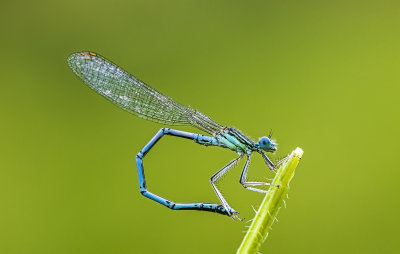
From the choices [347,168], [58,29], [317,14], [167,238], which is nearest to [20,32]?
[58,29]

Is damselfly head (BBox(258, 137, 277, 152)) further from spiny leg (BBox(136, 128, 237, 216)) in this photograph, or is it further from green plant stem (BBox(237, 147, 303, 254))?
green plant stem (BBox(237, 147, 303, 254))

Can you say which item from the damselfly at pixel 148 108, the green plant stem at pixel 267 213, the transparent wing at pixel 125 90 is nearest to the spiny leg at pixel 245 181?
the damselfly at pixel 148 108

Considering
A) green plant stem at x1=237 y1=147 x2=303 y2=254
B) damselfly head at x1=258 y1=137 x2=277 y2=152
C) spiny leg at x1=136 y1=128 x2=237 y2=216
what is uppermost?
damselfly head at x1=258 y1=137 x2=277 y2=152

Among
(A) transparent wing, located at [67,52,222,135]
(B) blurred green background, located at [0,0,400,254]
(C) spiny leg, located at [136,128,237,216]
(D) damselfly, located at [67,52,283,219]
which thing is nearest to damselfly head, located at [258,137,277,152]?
(D) damselfly, located at [67,52,283,219]

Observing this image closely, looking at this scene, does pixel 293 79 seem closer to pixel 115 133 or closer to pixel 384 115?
pixel 384 115

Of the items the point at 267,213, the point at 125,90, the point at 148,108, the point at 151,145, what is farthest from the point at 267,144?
the point at 267,213

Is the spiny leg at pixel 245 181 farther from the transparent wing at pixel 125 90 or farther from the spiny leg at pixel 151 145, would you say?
the transparent wing at pixel 125 90

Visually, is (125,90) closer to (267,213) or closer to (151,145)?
(151,145)
